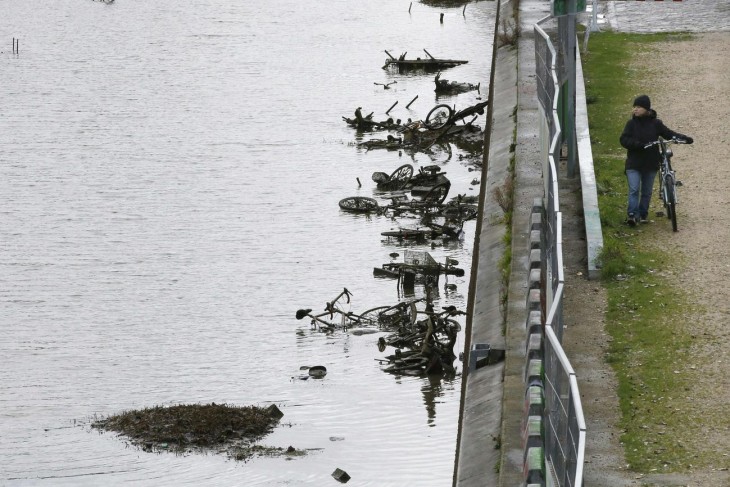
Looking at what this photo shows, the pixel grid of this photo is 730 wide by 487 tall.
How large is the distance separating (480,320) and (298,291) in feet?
51.4

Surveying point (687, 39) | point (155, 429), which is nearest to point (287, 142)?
point (687, 39)

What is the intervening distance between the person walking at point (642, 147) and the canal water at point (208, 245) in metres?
6.19

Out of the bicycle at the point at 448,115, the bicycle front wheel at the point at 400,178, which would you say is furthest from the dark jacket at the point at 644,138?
the bicycle at the point at 448,115

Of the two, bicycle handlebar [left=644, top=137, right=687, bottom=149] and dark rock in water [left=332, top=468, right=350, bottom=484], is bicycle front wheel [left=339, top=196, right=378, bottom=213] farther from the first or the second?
bicycle handlebar [left=644, top=137, right=687, bottom=149]

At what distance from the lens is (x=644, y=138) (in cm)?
1658

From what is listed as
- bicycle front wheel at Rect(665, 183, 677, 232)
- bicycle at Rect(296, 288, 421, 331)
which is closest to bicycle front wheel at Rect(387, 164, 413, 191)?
bicycle at Rect(296, 288, 421, 331)

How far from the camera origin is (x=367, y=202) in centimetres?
3759

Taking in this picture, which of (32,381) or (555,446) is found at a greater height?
(555,446)

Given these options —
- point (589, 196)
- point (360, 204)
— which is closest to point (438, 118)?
point (360, 204)

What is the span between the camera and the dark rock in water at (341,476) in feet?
70.2

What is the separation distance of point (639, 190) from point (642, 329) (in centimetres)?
368

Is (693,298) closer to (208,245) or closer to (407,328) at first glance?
(407,328)

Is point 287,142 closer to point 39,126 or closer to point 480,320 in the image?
point 39,126

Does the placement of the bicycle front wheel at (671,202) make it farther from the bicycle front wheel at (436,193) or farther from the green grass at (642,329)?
the bicycle front wheel at (436,193)
